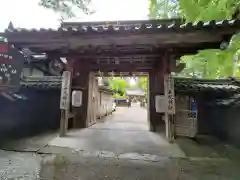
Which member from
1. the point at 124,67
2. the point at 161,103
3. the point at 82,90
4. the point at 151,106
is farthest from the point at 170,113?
the point at 82,90

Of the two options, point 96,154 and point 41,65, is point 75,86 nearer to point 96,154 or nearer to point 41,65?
point 96,154

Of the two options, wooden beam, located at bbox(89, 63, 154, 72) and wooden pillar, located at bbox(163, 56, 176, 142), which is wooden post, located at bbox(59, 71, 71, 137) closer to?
wooden beam, located at bbox(89, 63, 154, 72)

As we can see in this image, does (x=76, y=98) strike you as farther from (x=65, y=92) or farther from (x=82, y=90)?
(x=65, y=92)

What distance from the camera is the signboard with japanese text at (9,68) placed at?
470 centimetres

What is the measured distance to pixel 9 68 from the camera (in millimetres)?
4820

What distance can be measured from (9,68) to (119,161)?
10.9ft

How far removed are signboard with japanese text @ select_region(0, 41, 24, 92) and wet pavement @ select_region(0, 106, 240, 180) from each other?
169 centimetres

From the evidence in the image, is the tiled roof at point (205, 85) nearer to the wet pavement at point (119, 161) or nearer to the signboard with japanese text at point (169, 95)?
the signboard with japanese text at point (169, 95)

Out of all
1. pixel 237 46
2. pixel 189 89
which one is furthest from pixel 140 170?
pixel 189 89

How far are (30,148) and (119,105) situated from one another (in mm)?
29387

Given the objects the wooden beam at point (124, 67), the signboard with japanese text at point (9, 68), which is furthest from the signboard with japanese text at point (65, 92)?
the signboard with japanese text at point (9, 68)

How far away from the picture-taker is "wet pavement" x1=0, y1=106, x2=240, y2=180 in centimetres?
412

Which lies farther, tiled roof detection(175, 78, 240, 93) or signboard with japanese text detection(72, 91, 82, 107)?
tiled roof detection(175, 78, 240, 93)

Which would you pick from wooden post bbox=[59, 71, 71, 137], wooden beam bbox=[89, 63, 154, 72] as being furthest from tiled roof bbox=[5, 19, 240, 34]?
wooden beam bbox=[89, 63, 154, 72]
